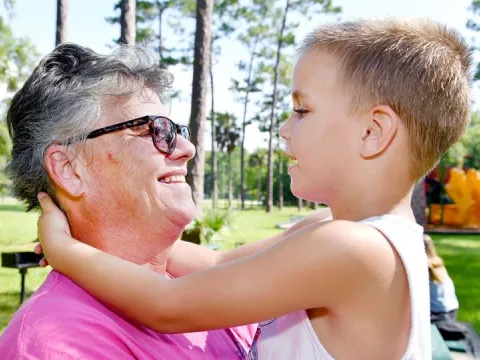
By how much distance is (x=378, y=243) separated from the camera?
1.40 m

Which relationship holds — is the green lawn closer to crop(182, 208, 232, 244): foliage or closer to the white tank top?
crop(182, 208, 232, 244): foliage

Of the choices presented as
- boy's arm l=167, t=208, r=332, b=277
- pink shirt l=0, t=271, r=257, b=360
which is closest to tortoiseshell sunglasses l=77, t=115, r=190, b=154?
boy's arm l=167, t=208, r=332, b=277

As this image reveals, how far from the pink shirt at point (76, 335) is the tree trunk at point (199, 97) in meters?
12.9

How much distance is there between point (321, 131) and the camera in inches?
62.3

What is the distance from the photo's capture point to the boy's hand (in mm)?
1795

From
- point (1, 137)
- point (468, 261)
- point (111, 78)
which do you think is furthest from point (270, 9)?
point (111, 78)

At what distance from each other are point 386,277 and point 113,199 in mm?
1130

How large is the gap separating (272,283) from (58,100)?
3.71 ft

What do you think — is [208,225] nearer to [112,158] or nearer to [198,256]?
[198,256]

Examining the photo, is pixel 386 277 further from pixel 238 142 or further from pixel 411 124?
pixel 238 142

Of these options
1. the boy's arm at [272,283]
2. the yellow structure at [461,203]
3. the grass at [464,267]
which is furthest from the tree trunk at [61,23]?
the yellow structure at [461,203]

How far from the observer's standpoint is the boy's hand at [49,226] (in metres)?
1.79

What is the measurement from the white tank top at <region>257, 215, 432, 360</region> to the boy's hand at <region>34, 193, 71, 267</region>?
0.74 meters

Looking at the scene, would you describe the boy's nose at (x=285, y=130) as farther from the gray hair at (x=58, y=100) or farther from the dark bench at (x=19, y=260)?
the dark bench at (x=19, y=260)
